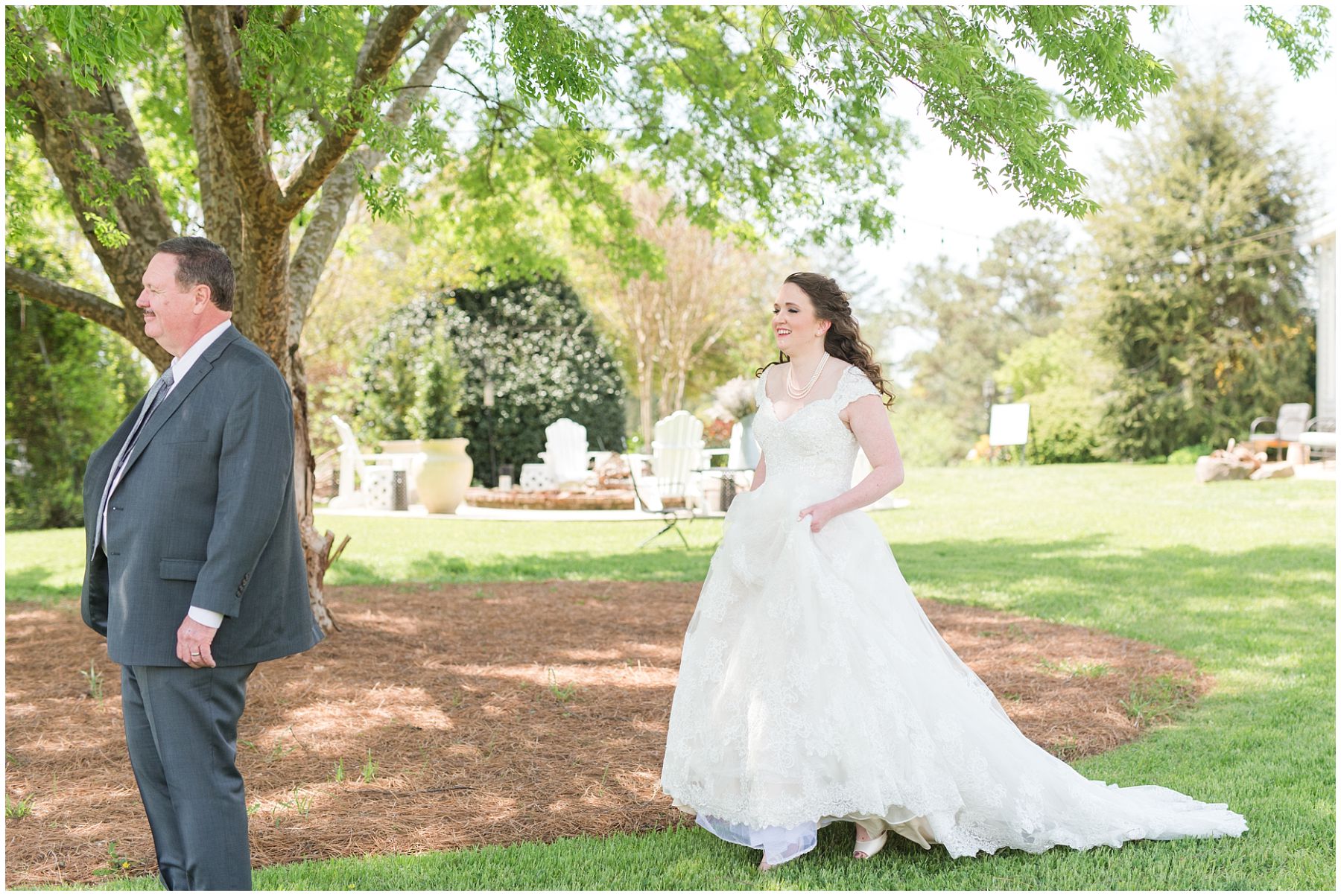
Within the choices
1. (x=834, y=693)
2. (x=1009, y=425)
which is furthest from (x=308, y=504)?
(x=1009, y=425)

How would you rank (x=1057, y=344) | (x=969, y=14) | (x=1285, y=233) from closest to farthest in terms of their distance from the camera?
(x=969, y=14) → (x=1285, y=233) → (x=1057, y=344)

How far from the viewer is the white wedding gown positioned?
10.5 ft

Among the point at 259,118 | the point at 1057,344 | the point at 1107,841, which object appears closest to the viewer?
the point at 1107,841

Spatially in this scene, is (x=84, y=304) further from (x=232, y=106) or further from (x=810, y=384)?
(x=810, y=384)

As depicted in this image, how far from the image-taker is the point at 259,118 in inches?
227

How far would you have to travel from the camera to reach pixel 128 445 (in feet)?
9.16

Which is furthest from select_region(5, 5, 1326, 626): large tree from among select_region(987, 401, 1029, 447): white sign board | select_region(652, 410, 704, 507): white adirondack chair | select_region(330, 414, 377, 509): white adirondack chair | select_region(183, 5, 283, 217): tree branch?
select_region(987, 401, 1029, 447): white sign board

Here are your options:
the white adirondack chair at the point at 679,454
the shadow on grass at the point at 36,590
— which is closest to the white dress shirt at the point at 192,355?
the shadow on grass at the point at 36,590

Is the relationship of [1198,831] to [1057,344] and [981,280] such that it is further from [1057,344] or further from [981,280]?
[981,280]

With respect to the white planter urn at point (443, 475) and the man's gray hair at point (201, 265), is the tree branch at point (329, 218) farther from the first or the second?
the white planter urn at point (443, 475)

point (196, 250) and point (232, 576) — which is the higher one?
point (196, 250)

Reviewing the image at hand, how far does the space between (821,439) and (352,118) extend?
106 inches

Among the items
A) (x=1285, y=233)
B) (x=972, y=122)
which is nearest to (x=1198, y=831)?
(x=972, y=122)

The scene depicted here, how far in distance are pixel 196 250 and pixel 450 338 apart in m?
16.1
